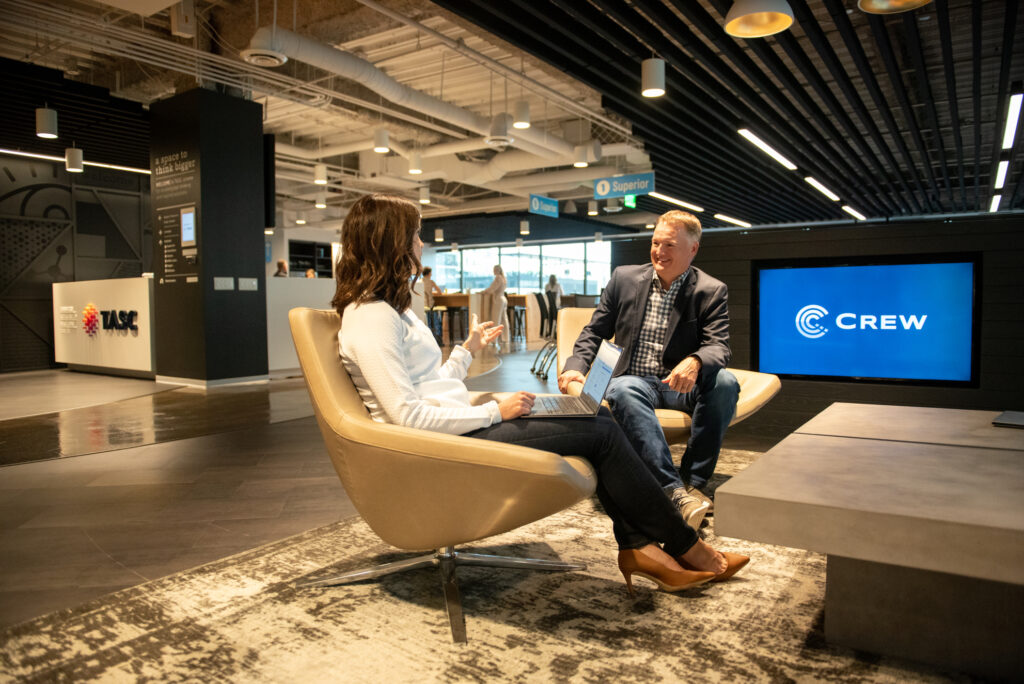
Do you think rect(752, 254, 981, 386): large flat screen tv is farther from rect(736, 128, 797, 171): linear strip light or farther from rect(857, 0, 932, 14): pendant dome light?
rect(736, 128, 797, 171): linear strip light

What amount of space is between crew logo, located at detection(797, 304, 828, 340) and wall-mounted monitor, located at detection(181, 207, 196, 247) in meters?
6.11

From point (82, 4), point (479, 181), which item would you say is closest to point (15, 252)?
point (82, 4)

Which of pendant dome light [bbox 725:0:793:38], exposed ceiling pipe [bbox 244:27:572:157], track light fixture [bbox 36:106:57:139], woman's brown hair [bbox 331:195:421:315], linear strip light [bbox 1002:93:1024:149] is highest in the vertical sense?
exposed ceiling pipe [bbox 244:27:572:157]

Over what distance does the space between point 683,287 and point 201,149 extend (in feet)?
20.2

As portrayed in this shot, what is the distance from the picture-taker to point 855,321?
3.82 m

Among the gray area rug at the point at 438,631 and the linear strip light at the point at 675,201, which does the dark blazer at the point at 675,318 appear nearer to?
the gray area rug at the point at 438,631

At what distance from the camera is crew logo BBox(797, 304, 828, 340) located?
392 centimetres

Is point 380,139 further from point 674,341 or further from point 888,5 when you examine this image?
point 674,341

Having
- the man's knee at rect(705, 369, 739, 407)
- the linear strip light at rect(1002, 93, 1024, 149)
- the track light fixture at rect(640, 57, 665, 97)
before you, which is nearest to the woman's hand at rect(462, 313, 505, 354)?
the man's knee at rect(705, 369, 739, 407)

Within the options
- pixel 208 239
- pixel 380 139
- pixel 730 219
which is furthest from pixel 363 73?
pixel 730 219

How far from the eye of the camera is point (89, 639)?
65.2 inches

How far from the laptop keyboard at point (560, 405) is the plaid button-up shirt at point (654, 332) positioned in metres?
0.91

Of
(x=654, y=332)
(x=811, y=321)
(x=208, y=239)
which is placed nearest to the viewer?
(x=654, y=332)

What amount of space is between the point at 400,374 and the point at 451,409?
163 millimetres
